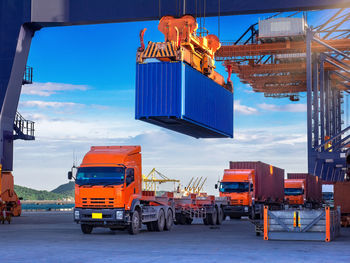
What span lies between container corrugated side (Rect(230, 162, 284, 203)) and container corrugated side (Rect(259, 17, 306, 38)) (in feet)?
32.9

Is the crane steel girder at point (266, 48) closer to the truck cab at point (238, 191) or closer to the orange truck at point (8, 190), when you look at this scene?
the truck cab at point (238, 191)

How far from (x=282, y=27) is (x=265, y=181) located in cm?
1297

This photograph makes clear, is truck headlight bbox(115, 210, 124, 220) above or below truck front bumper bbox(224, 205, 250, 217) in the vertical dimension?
above

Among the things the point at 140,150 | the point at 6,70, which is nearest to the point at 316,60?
the point at 6,70

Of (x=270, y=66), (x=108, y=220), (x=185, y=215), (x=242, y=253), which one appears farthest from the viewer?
(x=270, y=66)

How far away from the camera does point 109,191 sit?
19062 mm

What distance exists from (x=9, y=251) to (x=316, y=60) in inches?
1466

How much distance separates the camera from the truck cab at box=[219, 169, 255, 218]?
3066cm

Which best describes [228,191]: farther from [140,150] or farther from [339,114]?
[339,114]

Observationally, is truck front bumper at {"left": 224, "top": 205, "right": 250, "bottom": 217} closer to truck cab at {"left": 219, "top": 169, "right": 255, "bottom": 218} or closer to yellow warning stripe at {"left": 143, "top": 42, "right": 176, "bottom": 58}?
truck cab at {"left": 219, "top": 169, "right": 255, "bottom": 218}

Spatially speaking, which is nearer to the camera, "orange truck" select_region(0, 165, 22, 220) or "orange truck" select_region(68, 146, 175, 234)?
"orange truck" select_region(68, 146, 175, 234)

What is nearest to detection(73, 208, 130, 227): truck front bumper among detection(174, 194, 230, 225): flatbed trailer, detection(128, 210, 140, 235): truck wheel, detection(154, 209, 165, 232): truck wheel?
detection(128, 210, 140, 235): truck wheel

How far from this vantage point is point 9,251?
44.5 ft

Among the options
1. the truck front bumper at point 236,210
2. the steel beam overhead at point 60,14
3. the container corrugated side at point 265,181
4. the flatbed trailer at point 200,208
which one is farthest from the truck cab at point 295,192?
the steel beam overhead at point 60,14
